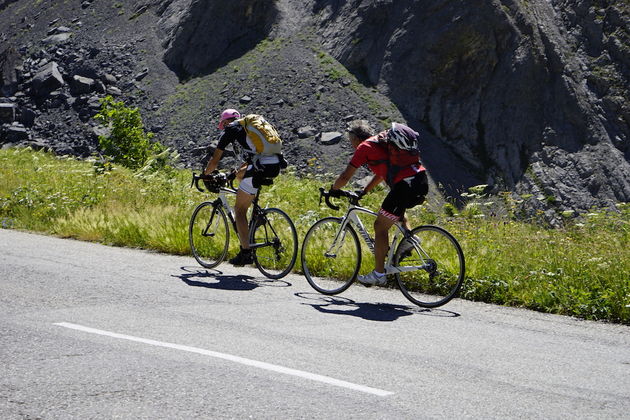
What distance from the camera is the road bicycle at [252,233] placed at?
970 centimetres

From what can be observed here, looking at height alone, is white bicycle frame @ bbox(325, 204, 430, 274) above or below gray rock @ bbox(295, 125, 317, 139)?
A: below

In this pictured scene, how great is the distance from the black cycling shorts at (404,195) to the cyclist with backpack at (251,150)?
6.36 ft

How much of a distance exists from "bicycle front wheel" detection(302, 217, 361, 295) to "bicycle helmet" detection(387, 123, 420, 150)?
136cm

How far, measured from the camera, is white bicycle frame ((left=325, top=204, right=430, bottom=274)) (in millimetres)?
8109

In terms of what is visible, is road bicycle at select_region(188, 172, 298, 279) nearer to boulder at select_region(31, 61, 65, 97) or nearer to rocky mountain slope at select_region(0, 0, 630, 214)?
rocky mountain slope at select_region(0, 0, 630, 214)

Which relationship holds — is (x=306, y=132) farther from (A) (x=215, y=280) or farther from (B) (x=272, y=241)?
(A) (x=215, y=280)

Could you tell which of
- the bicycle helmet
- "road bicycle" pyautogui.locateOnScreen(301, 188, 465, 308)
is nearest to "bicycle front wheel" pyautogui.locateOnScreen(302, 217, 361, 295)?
"road bicycle" pyautogui.locateOnScreen(301, 188, 465, 308)

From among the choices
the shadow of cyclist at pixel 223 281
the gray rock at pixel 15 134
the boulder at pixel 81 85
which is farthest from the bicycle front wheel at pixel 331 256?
the boulder at pixel 81 85

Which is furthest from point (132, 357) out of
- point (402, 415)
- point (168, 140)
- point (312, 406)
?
point (168, 140)

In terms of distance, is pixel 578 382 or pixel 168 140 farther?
pixel 168 140

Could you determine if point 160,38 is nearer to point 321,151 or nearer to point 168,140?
point 168,140

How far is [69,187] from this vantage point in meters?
16.5

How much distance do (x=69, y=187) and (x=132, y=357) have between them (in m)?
11.8

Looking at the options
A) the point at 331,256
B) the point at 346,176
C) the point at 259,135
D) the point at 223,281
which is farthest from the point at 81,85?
the point at 346,176
